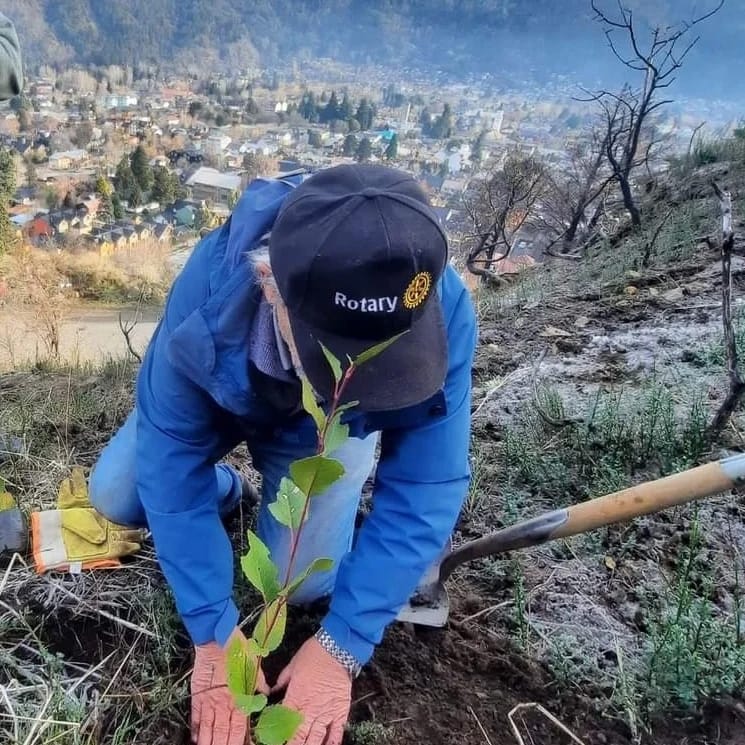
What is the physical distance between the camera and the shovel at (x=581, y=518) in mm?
1220

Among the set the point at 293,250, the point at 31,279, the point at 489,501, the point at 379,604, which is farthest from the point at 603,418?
the point at 31,279

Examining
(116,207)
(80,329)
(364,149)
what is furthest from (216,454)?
(116,207)

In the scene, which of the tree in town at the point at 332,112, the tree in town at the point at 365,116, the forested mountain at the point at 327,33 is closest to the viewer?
the tree in town at the point at 365,116

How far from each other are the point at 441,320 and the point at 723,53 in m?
53.9

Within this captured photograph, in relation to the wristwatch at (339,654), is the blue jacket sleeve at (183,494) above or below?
above

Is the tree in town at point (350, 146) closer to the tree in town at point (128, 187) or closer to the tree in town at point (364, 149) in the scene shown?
the tree in town at point (364, 149)

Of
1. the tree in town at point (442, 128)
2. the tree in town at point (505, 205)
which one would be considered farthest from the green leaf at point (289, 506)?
the tree in town at point (442, 128)

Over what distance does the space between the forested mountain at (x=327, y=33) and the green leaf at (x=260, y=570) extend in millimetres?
53370

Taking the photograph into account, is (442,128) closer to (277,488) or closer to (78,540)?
(277,488)

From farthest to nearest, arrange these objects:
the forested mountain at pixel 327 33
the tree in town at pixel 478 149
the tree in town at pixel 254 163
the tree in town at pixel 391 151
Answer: the forested mountain at pixel 327 33 → the tree in town at pixel 254 163 → the tree in town at pixel 478 149 → the tree in town at pixel 391 151

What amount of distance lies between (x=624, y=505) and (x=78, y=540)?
57.0 inches

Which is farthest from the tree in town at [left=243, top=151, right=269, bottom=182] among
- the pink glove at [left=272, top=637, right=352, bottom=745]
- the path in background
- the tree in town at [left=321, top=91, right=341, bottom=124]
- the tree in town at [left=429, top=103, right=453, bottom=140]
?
the pink glove at [left=272, top=637, right=352, bottom=745]

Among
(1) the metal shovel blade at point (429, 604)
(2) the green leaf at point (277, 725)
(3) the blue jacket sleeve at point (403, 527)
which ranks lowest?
(1) the metal shovel blade at point (429, 604)

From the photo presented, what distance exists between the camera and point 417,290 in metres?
0.98
